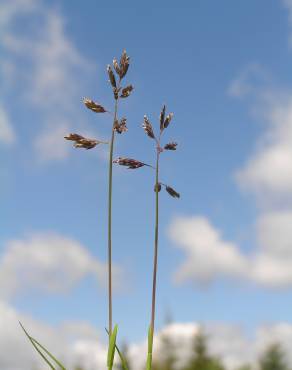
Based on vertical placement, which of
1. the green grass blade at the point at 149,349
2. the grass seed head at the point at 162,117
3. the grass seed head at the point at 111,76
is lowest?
the green grass blade at the point at 149,349

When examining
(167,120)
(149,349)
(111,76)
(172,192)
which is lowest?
(149,349)

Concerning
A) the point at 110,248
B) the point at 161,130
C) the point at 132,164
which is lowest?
the point at 110,248

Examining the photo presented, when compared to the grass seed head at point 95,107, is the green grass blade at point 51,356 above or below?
below

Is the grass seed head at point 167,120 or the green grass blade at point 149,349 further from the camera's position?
the grass seed head at point 167,120

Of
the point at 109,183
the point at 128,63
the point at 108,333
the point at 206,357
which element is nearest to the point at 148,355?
the point at 108,333

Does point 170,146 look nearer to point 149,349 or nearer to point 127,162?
point 127,162

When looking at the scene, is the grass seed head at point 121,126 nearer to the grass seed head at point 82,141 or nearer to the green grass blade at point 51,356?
the grass seed head at point 82,141

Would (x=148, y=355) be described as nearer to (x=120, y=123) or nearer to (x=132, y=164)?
(x=132, y=164)

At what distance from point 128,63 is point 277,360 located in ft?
114

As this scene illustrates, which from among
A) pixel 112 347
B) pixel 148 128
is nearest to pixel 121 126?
pixel 148 128

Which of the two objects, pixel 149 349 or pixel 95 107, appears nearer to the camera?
pixel 149 349

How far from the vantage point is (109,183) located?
3867 mm

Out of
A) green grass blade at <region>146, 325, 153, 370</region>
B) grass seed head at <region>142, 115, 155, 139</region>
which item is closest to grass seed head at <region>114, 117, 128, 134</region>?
grass seed head at <region>142, 115, 155, 139</region>

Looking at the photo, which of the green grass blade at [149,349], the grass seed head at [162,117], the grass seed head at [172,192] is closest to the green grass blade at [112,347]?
the green grass blade at [149,349]
